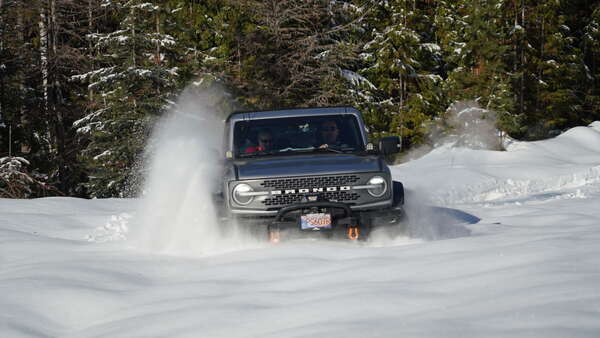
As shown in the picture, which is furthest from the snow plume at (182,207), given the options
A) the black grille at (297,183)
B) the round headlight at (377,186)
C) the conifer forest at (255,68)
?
the conifer forest at (255,68)

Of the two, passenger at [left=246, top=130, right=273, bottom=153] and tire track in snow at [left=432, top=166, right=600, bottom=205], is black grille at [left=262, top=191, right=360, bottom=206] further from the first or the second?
tire track in snow at [left=432, top=166, right=600, bottom=205]

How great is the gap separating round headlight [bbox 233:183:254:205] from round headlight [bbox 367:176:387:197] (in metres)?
1.17

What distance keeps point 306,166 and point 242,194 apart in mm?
683

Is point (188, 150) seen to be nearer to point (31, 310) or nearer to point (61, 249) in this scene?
point (61, 249)

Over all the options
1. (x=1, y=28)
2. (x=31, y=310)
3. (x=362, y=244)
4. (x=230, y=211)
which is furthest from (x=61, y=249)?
(x=1, y=28)

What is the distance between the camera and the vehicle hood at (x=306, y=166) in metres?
6.90

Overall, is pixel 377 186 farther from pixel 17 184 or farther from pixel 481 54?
pixel 481 54

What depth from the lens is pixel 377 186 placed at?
7.03 m

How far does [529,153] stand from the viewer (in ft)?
73.8

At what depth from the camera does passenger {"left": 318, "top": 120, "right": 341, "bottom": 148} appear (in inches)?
315

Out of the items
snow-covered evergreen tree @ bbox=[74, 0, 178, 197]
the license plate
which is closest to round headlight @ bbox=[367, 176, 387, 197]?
the license plate

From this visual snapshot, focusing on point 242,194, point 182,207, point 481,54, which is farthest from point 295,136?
point 481,54

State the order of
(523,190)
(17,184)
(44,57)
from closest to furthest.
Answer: (17,184), (523,190), (44,57)

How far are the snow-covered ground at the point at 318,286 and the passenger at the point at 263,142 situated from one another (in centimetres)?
138
